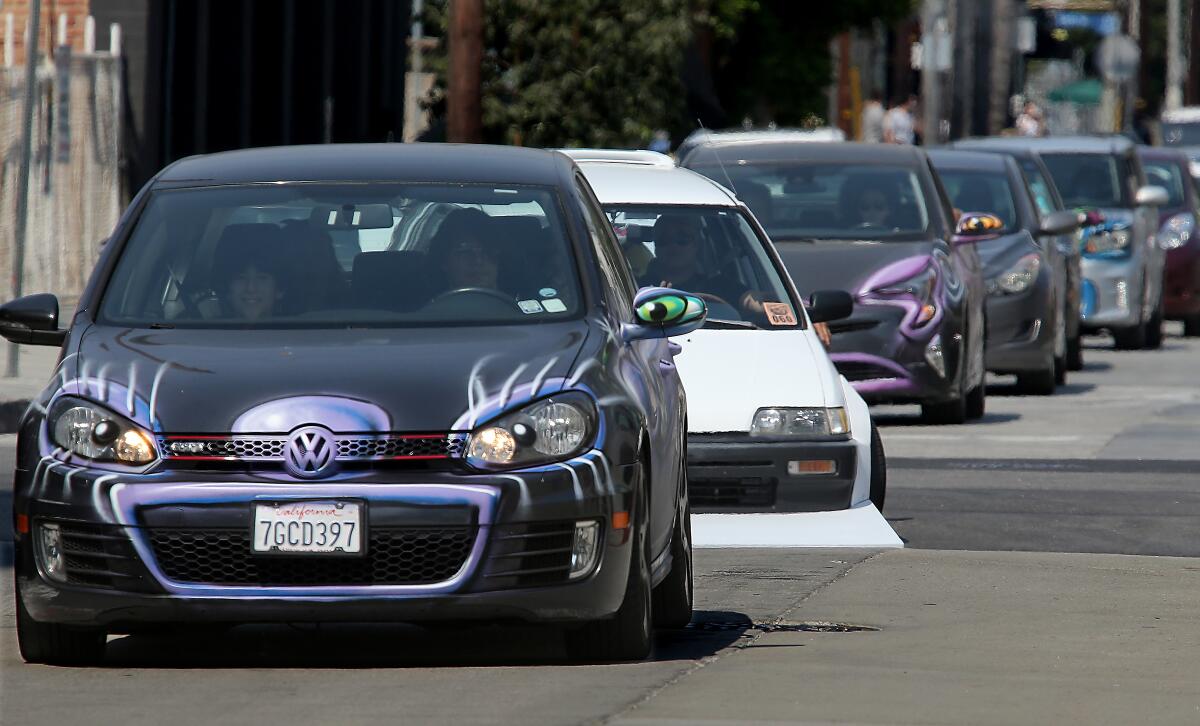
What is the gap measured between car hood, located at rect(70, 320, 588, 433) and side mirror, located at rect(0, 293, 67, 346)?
2.14ft

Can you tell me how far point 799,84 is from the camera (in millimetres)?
43531

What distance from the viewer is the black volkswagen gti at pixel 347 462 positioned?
703 centimetres

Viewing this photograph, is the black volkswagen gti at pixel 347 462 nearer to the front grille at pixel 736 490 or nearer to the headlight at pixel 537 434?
the headlight at pixel 537 434

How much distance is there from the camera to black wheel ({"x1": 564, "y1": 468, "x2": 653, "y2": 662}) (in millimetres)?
7391

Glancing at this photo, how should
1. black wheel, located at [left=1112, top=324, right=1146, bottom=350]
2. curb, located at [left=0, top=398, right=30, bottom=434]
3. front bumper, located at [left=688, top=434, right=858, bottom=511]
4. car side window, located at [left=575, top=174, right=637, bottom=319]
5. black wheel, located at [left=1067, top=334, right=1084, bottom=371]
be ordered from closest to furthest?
1. car side window, located at [left=575, top=174, right=637, bottom=319]
2. front bumper, located at [left=688, top=434, right=858, bottom=511]
3. curb, located at [left=0, top=398, right=30, bottom=434]
4. black wheel, located at [left=1067, top=334, right=1084, bottom=371]
5. black wheel, located at [left=1112, top=324, right=1146, bottom=350]

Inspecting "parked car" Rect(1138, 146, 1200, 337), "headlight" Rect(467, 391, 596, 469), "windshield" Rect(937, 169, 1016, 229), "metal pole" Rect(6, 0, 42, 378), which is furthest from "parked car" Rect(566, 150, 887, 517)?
"parked car" Rect(1138, 146, 1200, 337)

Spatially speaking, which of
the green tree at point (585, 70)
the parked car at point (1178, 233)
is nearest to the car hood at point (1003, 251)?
the parked car at point (1178, 233)

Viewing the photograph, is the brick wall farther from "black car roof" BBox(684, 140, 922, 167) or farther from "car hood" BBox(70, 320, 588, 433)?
"car hood" BBox(70, 320, 588, 433)

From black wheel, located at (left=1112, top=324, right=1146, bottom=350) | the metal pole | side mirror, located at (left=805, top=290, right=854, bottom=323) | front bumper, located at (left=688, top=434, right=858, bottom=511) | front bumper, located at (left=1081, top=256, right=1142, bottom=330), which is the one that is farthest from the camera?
black wheel, located at (left=1112, top=324, right=1146, bottom=350)

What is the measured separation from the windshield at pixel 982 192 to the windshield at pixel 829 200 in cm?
314

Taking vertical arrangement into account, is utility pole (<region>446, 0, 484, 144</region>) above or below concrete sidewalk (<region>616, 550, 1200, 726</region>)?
above

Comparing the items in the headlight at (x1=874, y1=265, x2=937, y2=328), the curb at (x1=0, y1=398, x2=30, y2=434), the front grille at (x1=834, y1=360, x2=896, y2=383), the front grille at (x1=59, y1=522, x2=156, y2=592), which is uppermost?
the front grille at (x1=59, y1=522, x2=156, y2=592)

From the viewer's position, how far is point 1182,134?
45969 millimetres

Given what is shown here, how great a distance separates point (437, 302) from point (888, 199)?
29.5ft
